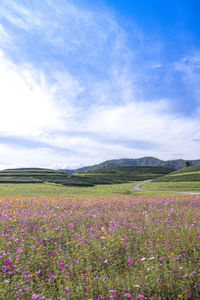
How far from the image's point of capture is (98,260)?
5.70 meters

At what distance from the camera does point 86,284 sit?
15.5 ft

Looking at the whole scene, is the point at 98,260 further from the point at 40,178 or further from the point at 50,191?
the point at 40,178

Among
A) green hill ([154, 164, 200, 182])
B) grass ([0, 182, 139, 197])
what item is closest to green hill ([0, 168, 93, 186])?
grass ([0, 182, 139, 197])

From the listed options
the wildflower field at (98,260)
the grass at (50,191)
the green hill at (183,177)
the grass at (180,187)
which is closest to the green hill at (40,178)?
the grass at (50,191)

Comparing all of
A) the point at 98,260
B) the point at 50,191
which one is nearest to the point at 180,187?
the point at 50,191

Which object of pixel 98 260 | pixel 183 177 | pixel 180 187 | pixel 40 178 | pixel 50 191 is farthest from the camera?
pixel 40 178

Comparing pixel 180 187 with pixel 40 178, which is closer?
pixel 180 187

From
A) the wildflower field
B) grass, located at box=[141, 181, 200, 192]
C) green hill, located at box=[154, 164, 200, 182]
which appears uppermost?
the wildflower field

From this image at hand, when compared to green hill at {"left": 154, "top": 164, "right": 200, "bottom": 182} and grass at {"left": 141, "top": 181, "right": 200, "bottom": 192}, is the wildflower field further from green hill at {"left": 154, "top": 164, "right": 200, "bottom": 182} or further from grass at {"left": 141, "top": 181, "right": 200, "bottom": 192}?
green hill at {"left": 154, "top": 164, "right": 200, "bottom": 182}

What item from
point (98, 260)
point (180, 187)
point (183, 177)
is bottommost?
point (180, 187)

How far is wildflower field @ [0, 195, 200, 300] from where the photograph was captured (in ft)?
14.6

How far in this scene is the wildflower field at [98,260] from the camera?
14.6 ft

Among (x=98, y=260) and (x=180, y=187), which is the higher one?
(x=98, y=260)

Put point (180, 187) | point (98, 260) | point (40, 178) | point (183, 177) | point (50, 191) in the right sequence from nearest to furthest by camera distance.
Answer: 1. point (98, 260)
2. point (50, 191)
3. point (180, 187)
4. point (183, 177)
5. point (40, 178)
